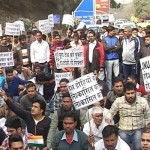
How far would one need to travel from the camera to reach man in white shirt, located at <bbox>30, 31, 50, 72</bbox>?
44.7 feet

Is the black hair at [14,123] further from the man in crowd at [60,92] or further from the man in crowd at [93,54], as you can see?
the man in crowd at [93,54]

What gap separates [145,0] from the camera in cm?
7056

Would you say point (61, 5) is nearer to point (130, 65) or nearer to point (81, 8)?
point (81, 8)

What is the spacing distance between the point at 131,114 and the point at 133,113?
3 centimetres

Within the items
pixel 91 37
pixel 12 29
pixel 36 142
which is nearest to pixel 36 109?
pixel 36 142

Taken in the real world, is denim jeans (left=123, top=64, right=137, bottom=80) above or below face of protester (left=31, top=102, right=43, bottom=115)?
above

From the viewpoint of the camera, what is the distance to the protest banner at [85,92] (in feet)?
25.7

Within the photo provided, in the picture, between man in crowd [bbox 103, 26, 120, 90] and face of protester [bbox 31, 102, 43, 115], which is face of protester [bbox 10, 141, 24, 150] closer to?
face of protester [bbox 31, 102, 43, 115]

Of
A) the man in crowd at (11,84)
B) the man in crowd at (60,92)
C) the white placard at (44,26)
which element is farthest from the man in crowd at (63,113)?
the white placard at (44,26)

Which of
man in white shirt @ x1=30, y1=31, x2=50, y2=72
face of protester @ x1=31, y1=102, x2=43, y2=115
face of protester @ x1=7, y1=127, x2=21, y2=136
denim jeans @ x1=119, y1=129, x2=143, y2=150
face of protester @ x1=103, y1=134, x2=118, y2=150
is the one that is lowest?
denim jeans @ x1=119, y1=129, x2=143, y2=150

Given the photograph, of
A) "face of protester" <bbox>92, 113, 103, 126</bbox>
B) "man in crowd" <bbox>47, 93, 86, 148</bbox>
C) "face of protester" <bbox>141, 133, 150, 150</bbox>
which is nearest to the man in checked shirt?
"face of protester" <bbox>92, 113, 103, 126</bbox>

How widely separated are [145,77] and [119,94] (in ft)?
3.04

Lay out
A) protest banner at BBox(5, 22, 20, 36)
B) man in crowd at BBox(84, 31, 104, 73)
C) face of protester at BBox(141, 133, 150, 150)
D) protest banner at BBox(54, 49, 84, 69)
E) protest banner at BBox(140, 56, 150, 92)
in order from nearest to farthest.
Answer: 1. face of protester at BBox(141, 133, 150, 150)
2. protest banner at BBox(140, 56, 150, 92)
3. protest banner at BBox(54, 49, 84, 69)
4. man in crowd at BBox(84, 31, 104, 73)
5. protest banner at BBox(5, 22, 20, 36)

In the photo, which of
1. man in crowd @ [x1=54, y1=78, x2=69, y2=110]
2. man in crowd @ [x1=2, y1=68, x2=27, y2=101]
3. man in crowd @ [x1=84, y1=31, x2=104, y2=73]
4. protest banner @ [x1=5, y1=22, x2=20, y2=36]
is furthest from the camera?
protest banner @ [x1=5, y1=22, x2=20, y2=36]
